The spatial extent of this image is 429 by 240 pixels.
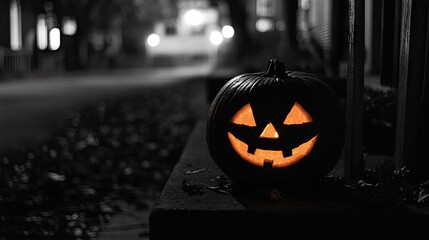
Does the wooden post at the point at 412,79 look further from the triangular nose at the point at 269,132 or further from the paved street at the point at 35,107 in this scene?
the paved street at the point at 35,107

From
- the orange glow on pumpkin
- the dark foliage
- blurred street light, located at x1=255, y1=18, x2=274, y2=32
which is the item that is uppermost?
blurred street light, located at x1=255, y1=18, x2=274, y2=32

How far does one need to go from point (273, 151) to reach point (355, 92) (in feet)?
1.56

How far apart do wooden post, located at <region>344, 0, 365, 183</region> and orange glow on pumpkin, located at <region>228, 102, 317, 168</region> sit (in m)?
0.19

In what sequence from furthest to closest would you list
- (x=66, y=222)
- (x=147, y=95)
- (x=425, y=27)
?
(x=147, y=95), (x=66, y=222), (x=425, y=27)

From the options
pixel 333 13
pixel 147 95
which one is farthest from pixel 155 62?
pixel 333 13

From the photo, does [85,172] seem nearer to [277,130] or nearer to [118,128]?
[277,130]

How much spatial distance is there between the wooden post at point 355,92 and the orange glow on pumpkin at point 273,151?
0.19 metres

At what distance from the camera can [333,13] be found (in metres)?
9.96

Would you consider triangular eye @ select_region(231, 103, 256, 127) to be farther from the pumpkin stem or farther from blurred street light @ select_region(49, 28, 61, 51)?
blurred street light @ select_region(49, 28, 61, 51)

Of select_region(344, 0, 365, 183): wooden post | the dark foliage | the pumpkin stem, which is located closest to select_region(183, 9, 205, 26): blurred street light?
the dark foliage

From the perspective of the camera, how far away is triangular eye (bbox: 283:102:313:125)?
10.3 ft

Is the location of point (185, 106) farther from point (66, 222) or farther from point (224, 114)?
point (224, 114)

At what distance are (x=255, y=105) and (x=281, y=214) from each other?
652 millimetres

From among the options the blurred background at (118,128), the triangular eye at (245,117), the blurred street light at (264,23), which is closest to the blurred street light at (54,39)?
the blurred background at (118,128)
